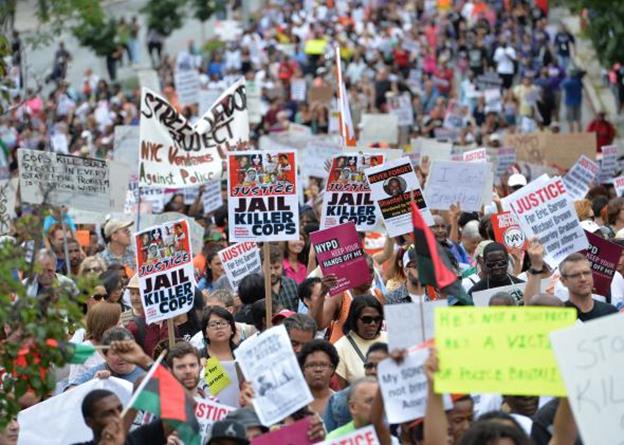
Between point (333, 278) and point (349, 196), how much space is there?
208 centimetres

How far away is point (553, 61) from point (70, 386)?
87.7 ft

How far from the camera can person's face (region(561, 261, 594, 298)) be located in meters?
10.1

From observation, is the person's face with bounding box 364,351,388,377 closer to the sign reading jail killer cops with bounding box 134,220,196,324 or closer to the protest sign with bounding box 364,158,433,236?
the sign reading jail killer cops with bounding box 134,220,196,324

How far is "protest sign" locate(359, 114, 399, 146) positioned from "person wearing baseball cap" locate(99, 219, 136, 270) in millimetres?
12544

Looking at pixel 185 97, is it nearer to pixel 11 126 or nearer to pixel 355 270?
pixel 11 126

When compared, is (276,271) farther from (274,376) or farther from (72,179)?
(274,376)

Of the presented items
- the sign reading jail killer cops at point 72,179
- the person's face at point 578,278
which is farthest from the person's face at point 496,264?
the sign reading jail killer cops at point 72,179

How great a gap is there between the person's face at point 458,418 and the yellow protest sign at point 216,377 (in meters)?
2.42

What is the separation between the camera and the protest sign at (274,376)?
28.1ft

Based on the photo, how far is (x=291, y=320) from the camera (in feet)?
34.5

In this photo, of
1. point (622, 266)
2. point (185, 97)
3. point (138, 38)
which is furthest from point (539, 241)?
point (138, 38)

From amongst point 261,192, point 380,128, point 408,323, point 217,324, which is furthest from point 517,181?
point 380,128

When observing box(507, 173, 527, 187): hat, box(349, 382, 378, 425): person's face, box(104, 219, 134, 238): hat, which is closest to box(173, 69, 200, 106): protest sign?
box(507, 173, 527, 187): hat

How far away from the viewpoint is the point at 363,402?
27.5 ft
